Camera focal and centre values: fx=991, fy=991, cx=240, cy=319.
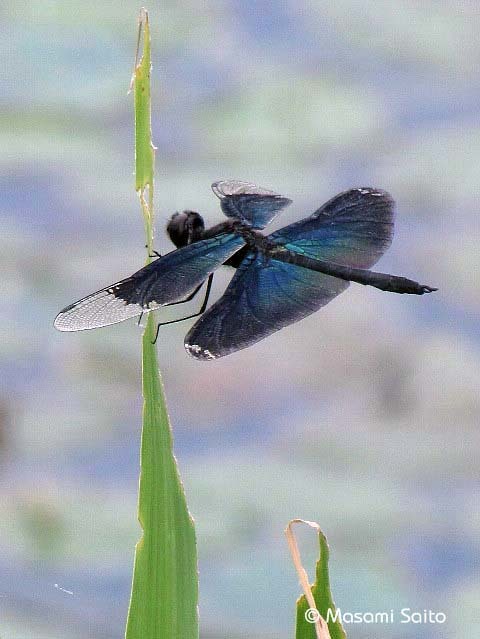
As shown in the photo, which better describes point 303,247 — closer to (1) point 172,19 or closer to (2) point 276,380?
(2) point 276,380

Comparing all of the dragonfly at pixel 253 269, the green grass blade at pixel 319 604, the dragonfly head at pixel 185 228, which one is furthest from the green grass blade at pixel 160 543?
the dragonfly head at pixel 185 228

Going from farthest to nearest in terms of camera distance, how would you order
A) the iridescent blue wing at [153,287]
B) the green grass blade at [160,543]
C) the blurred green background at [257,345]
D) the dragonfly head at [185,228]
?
the blurred green background at [257,345], the dragonfly head at [185,228], the iridescent blue wing at [153,287], the green grass blade at [160,543]

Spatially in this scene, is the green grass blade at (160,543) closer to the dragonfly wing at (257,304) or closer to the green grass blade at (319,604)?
the green grass blade at (319,604)

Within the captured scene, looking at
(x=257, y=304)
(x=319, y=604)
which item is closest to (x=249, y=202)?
(x=257, y=304)

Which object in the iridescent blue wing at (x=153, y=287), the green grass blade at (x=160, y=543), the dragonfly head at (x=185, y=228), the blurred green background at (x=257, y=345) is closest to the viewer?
the green grass blade at (x=160, y=543)

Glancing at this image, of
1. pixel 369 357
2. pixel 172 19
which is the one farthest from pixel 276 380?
pixel 172 19

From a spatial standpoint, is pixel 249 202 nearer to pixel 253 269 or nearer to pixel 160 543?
pixel 253 269

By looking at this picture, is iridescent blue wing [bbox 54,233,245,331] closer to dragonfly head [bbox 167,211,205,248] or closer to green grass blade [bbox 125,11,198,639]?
dragonfly head [bbox 167,211,205,248]
